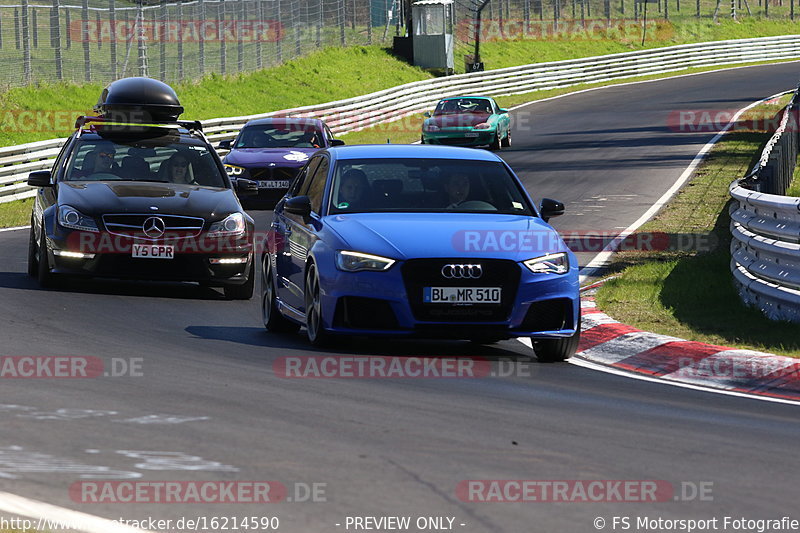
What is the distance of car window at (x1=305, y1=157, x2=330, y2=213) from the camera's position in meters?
11.4

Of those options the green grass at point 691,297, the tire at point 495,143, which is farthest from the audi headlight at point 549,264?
the tire at point 495,143

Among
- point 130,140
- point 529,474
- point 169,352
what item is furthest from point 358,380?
point 130,140

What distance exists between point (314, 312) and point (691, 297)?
4.10m

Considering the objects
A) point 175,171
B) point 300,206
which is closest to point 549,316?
point 300,206

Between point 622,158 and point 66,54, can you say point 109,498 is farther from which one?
point 66,54

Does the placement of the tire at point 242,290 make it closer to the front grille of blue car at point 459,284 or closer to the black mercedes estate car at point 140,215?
the black mercedes estate car at point 140,215

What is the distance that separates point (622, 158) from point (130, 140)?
64.1 ft

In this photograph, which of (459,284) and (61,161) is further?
(61,161)

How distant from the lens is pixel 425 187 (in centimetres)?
1121

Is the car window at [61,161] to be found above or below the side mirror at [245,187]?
Result: above

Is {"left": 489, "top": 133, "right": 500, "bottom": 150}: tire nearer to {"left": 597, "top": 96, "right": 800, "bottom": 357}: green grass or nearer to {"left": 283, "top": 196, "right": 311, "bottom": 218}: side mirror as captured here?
{"left": 597, "top": 96, "right": 800, "bottom": 357}: green grass

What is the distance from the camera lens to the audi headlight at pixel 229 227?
45.4ft

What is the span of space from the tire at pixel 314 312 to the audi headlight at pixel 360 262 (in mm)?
330

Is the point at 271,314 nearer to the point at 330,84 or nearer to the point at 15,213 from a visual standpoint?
the point at 15,213
